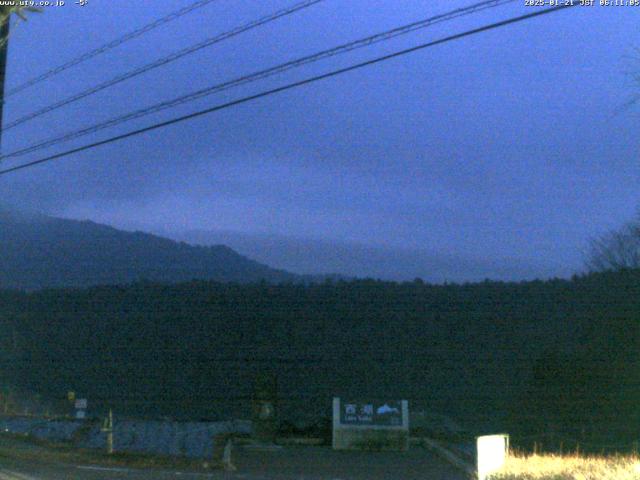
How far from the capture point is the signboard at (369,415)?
22062mm

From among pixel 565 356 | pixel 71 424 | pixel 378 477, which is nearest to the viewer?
pixel 378 477

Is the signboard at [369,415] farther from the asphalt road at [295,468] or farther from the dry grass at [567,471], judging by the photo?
the dry grass at [567,471]

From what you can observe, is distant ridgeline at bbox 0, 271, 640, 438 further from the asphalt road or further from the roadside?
the roadside

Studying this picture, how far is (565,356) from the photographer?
27312 mm

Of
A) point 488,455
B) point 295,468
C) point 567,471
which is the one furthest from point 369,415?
point 567,471

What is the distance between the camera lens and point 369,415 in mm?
22141

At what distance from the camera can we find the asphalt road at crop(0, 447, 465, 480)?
14469mm

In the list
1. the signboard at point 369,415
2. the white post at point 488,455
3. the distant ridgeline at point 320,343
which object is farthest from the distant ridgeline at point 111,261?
the white post at point 488,455

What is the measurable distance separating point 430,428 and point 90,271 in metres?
42.8

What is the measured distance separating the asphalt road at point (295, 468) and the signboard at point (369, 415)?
87 cm

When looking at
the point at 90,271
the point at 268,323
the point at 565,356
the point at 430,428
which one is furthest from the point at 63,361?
the point at 90,271

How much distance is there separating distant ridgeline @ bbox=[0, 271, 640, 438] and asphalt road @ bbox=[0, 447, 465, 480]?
25.6 feet

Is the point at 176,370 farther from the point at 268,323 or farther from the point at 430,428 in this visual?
the point at 430,428

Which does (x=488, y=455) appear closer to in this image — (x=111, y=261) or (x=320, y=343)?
(x=320, y=343)
